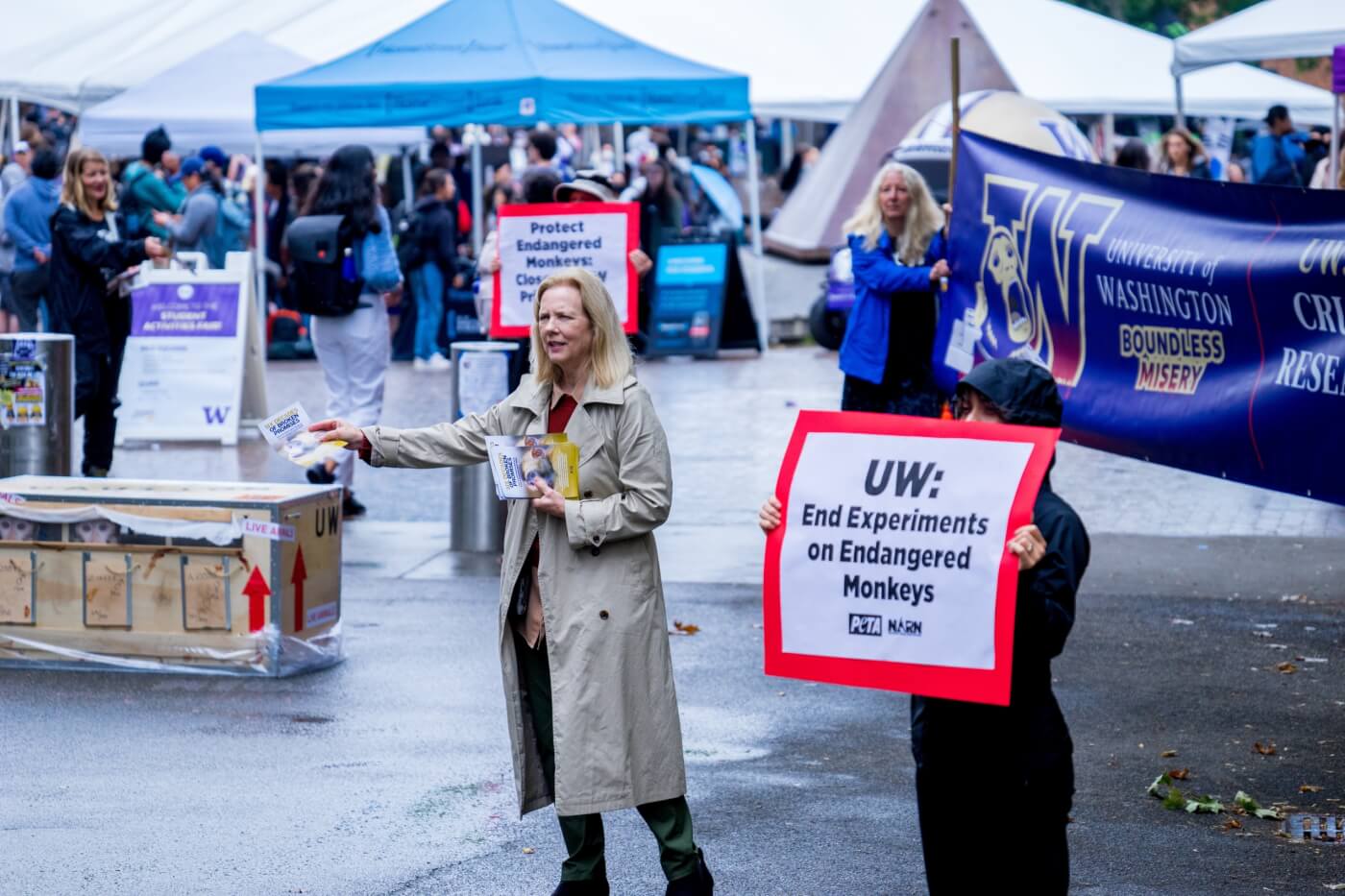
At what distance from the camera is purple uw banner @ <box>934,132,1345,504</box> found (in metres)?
7.02

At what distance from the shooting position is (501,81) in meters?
15.4

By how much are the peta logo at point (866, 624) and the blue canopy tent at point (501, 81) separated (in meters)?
11.1

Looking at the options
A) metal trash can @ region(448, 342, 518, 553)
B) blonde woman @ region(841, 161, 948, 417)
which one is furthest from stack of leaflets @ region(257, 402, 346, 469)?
metal trash can @ region(448, 342, 518, 553)

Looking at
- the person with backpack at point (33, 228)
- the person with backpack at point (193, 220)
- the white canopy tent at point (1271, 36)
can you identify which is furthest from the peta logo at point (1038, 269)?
the person with backpack at point (193, 220)

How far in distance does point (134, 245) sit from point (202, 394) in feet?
12.0

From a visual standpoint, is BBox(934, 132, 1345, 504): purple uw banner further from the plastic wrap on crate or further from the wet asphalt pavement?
the plastic wrap on crate

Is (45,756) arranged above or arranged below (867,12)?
below

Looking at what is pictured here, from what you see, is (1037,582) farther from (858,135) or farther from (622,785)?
(858,135)

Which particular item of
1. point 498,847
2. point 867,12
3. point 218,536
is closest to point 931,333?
point 218,536

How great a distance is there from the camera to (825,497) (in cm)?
447

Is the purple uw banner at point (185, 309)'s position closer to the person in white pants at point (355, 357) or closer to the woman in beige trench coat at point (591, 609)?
the person in white pants at point (355, 357)

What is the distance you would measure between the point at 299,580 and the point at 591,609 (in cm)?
318

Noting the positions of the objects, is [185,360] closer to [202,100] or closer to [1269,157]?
[202,100]

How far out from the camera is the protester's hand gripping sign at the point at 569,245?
10234 millimetres
